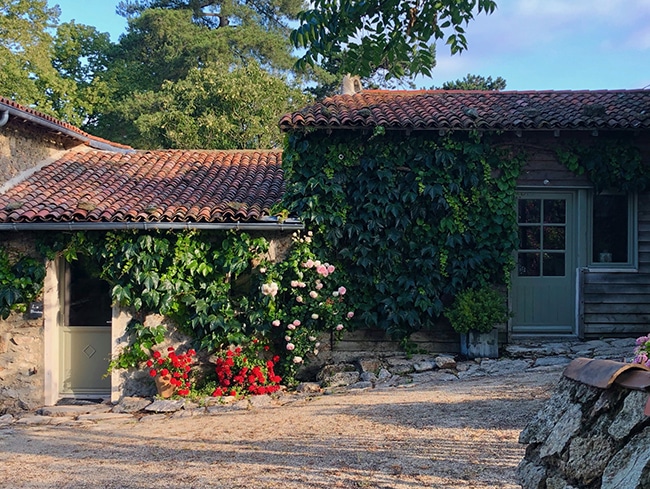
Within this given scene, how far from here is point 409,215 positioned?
929 cm

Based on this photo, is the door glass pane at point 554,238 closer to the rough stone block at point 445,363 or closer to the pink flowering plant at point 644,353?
the rough stone block at point 445,363

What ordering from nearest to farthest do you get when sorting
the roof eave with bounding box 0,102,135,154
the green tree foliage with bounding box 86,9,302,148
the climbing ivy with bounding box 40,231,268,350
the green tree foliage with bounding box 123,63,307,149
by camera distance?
1. the climbing ivy with bounding box 40,231,268,350
2. the roof eave with bounding box 0,102,135,154
3. the green tree foliage with bounding box 123,63,307,149
4. the green tree foliage with bounding box 86,9,302,148

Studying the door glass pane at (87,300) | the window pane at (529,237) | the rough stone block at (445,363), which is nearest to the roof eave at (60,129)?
the door glass pane at (87,300)

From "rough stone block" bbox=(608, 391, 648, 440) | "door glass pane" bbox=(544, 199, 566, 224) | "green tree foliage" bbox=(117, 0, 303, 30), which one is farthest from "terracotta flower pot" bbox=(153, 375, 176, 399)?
"green tree foliage" bbox=(117, 0, 303, 30)

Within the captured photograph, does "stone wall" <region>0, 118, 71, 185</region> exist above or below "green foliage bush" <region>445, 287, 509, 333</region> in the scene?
above

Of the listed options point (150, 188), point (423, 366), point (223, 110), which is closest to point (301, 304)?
point (423, 366)

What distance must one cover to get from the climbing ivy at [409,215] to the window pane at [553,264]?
87cm

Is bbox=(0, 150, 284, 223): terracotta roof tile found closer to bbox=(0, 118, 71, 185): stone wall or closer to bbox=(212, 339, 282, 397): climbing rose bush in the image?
bbox=(0, 118, 71, 185): stone wall

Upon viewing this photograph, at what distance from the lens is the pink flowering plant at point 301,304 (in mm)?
8844

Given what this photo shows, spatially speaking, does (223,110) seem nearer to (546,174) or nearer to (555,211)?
(546,174)

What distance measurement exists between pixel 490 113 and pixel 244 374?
5307mm

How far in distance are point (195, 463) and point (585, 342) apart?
247 inches

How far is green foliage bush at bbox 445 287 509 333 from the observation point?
28.4ft

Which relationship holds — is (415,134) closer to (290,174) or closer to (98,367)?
(290,174)
